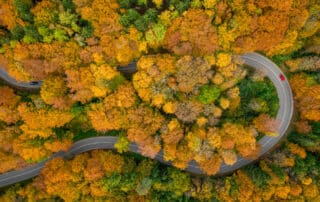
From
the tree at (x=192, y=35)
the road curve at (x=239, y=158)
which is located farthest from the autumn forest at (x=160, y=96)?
the road curve at (x=239, y=158)

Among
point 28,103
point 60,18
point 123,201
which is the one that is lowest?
point 123,201

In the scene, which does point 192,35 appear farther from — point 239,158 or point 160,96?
point 239,158

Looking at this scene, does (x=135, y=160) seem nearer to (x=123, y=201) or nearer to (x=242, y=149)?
(x=123, y=201)

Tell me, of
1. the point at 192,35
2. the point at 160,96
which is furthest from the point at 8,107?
the point at 192,35

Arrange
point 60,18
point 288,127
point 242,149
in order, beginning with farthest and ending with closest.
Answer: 1. point 288,127
2. point 242,149
3. point 60,18

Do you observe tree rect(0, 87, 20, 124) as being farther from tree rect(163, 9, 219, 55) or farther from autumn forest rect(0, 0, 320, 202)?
tree rect(163, 9, 219, 55)

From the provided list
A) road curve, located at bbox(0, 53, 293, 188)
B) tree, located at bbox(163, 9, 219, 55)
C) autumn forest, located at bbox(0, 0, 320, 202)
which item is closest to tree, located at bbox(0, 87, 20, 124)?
autumn forest, located at bbox(0, 0, 320, 202)

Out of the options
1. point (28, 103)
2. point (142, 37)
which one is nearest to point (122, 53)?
point (142, 37)
